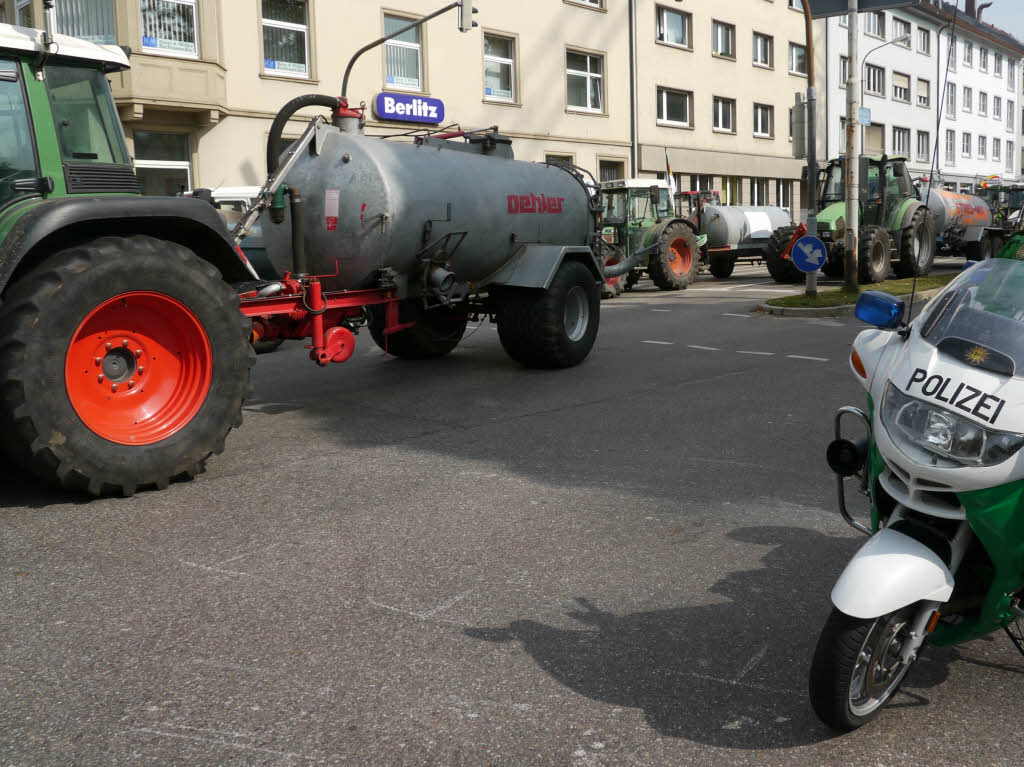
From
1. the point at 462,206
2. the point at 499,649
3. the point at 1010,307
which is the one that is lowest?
the point at 499,649

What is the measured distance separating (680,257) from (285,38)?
32.9 feet

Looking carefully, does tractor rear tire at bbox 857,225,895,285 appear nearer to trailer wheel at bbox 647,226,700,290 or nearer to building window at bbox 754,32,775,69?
trailer wheel at bbox 647,226,700,290

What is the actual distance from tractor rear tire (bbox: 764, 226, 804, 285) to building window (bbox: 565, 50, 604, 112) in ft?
34.8

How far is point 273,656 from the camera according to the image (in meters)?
3.38

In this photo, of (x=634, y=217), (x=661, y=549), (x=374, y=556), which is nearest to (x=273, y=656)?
(x=374, y=556)

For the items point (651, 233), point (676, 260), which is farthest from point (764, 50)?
point (651, 233)

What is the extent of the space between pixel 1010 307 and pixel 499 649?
1.96m

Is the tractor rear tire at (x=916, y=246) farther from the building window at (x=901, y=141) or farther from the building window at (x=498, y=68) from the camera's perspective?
the building window at (x=901, y=141)

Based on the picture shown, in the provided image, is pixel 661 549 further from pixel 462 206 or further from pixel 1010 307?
pixel 462 206

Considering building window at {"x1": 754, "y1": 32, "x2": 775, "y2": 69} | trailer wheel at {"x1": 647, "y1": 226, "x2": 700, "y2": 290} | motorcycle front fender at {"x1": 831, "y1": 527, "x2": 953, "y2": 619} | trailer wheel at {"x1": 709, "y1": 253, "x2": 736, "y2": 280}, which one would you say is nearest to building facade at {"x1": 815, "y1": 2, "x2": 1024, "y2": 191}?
building window at {"x1": 754, "y1": 32, "x2": 775, "y2": 69}

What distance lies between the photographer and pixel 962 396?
2682 mm

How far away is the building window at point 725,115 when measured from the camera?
1433 inches

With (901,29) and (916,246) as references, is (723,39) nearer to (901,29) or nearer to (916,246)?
(901,29)

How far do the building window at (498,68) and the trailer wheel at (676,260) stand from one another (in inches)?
322
